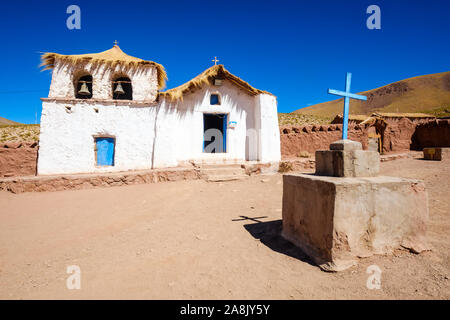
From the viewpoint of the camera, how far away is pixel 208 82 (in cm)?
1090

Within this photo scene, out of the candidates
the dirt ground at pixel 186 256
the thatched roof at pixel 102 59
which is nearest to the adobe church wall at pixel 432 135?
the dirt ground at pixel 186 256

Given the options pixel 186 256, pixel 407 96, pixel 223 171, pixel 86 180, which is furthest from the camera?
pixel 407 96

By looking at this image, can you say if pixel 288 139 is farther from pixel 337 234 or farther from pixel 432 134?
pixel 337 234

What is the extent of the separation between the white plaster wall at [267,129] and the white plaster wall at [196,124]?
56 cm

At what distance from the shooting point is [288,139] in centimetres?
1279

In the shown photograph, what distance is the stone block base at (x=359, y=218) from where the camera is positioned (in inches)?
101

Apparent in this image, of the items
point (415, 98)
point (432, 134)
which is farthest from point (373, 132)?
point (415, 98)

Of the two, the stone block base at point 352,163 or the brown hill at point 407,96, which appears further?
the brown hill at point 407,96

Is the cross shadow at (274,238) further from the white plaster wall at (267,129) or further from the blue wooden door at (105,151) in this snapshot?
the blue wooden door at (105,151)

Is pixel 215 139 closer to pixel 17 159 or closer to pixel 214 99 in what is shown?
pixel 214 99

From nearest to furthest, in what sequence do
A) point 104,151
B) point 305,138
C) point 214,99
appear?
point 104,151 → point 214,99 → point 305,138

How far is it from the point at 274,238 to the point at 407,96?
88916mm

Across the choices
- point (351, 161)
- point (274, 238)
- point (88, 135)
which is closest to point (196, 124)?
point (88, 135)

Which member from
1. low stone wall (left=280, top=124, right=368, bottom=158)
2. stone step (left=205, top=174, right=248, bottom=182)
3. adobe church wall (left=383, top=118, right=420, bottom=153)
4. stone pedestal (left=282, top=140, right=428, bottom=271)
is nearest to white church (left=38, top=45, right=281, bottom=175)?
low stone wall (left=280, top=124, right=368, bottom=158)
